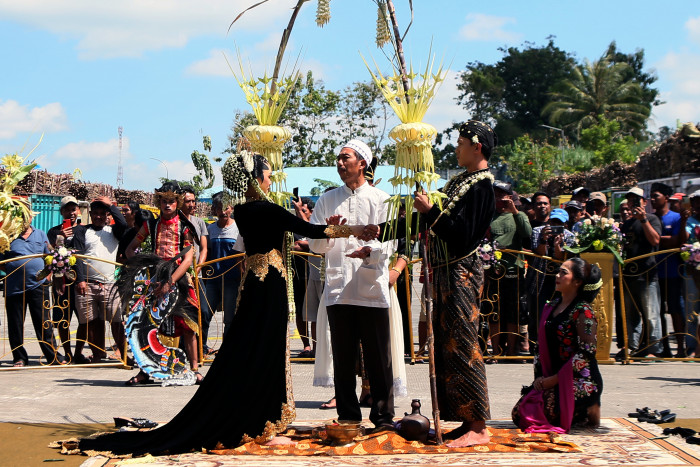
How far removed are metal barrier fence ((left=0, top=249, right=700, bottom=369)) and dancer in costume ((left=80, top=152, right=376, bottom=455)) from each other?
13.4 feet

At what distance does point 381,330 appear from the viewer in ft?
20.3

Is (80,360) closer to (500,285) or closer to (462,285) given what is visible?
(500,285)

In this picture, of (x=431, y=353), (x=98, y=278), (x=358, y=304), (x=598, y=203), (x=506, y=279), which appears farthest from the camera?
(x=598, y=203)

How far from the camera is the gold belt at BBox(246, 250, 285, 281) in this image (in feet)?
19.7

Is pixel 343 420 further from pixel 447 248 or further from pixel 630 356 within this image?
pixel 630 356

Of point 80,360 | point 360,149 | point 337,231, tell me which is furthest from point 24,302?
point 337,231

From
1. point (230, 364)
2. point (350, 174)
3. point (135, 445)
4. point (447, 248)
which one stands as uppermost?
point (350, 174)

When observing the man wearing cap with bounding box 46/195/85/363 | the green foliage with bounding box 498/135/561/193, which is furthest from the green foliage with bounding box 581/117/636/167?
the man wearing cap with bounding box 46/195/85/363

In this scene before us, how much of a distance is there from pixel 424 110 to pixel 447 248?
0.99 metres

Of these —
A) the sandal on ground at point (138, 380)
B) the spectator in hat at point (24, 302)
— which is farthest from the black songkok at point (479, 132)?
the spectator in hat at point (24, 302)

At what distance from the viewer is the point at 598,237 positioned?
9859 millimetres

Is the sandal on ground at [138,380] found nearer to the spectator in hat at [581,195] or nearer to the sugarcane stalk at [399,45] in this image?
the sugarcane stalk at [399,45]

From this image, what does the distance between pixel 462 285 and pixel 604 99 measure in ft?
199

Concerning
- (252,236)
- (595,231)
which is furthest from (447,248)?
(595,231)
